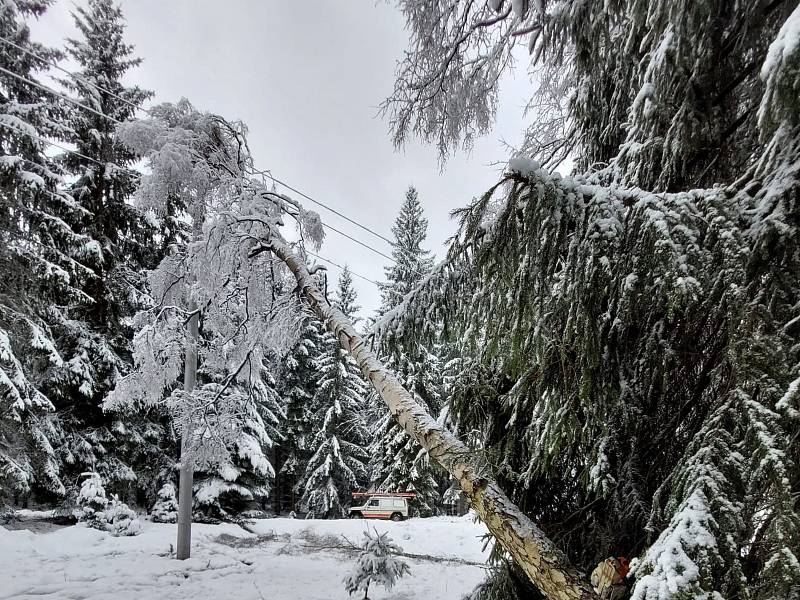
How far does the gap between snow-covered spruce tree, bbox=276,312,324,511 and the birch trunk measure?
51.6 feet

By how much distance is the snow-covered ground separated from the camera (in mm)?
5508

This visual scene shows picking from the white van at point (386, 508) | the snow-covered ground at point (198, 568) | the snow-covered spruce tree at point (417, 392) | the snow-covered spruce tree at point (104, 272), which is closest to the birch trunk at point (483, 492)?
the snow-covered ground at point (198, 568)

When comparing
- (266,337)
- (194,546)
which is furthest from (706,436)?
(194,546)

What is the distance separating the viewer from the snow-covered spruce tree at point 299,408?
62.7 ft

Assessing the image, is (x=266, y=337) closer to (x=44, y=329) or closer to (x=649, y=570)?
(x=649, y=570)

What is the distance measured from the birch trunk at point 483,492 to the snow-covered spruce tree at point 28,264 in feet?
19.9

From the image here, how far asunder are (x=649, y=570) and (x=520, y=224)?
3.82ft

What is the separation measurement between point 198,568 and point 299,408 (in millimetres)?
13171

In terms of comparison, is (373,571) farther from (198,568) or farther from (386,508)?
(386,508)

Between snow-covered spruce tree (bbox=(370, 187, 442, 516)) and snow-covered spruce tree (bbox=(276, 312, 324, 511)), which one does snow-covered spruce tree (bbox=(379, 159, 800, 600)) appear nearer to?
snow-covered spruce tree (bbox=(370, 187, 442, 516))

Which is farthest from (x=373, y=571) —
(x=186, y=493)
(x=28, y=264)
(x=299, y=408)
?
(x=299, y=408)

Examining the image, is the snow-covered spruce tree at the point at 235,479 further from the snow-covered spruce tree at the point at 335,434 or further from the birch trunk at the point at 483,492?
the birch trunk at the point at 483,492

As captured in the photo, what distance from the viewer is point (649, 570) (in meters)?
1.15

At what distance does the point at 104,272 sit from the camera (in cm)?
944
